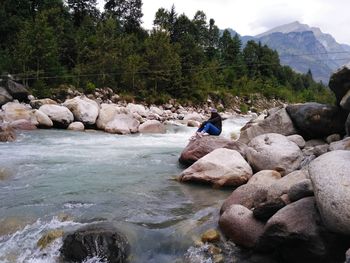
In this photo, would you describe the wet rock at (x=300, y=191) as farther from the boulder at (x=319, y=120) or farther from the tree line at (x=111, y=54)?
the tree line at (x=111, y=54)

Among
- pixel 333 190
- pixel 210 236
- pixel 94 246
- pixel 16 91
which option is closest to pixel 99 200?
pixel 94 246

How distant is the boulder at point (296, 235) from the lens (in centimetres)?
489

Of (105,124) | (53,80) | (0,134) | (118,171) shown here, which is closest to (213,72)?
(53,80)

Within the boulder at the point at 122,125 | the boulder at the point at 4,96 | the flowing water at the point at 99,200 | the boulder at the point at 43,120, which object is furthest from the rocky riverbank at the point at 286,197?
the boulder at the point at 4,96

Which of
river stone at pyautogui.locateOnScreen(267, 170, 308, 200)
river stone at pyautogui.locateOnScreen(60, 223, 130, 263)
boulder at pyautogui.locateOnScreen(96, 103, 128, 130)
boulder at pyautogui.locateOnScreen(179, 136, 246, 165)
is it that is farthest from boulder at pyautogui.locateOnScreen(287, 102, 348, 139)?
boulder at pyautogui.locateOnScreen(96, 103, 128, 130)

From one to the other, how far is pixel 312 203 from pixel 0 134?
433 inches

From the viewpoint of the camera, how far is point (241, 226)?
567 centimetres

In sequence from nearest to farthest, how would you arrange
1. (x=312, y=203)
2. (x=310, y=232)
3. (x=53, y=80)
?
(x=310, y=232) < (x=312, y=203) < (x=53, y=80)

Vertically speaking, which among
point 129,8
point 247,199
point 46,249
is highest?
point 129,8

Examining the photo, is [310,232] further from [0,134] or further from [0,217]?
[0,134]

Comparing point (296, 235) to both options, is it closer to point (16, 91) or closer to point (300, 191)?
point (300, 191)

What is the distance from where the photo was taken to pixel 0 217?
6324mm

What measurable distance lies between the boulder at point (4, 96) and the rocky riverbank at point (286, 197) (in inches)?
557

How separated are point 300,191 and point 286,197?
230 mm
